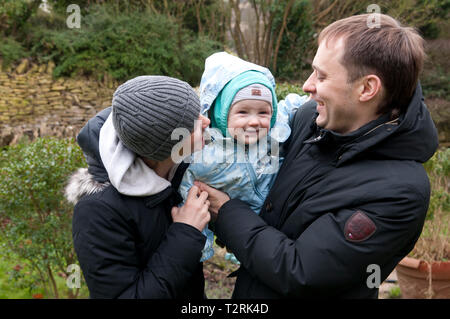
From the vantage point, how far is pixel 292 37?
1179cm

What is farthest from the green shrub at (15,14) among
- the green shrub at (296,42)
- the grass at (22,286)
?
the grass at (22,286)

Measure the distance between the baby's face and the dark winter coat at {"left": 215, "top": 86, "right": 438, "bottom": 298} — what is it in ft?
1.00

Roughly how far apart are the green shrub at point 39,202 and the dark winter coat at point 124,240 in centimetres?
144

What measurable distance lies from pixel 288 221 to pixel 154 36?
9.78m

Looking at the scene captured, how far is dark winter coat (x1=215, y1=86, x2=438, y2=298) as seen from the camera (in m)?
1.43

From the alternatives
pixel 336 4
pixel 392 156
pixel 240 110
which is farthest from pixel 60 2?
pixel 392 156

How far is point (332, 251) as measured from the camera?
143cm

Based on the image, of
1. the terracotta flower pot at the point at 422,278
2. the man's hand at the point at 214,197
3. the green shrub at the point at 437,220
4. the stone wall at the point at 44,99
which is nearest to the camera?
the man's hand at the point at 214,197

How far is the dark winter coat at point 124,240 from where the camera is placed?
151 centimetres

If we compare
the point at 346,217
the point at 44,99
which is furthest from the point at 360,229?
the point at 44,99

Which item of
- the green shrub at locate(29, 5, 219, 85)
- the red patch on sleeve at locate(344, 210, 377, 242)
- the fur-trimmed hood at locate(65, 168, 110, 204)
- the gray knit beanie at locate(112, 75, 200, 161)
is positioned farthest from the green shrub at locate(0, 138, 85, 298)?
the green shrub at locate(29, 5, 219, 85)

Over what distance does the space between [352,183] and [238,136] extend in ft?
2.07

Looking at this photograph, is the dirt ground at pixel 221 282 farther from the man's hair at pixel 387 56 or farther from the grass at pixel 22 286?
the man's hair at pixel 387 56

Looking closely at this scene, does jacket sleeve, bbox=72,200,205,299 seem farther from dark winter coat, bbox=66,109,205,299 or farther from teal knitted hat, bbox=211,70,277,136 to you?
teal knitted hat, bbox=211,70,277,136
